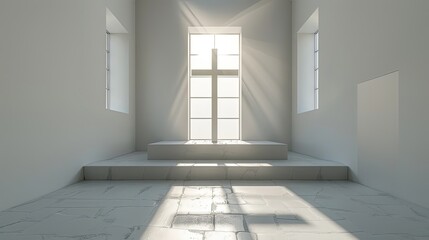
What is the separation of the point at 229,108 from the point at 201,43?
171 cm

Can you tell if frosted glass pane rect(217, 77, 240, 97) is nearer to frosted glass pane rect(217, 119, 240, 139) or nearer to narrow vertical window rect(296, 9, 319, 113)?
frosted glass pane rect(217, 119, 240, 139)

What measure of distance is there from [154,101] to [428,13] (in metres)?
5.77

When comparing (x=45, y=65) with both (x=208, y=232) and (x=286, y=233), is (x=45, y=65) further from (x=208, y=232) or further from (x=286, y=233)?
(x=286, y=233)

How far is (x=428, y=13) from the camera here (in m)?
2.97

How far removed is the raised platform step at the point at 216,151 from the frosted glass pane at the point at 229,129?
2.30 meters

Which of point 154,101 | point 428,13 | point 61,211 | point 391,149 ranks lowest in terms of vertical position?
point 61,211

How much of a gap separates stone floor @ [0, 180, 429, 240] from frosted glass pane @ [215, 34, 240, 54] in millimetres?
4885

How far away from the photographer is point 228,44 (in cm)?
830

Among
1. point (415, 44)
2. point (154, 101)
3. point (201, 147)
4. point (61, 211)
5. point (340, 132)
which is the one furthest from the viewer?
point (154, 101)

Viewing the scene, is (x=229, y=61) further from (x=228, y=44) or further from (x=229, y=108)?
(x=229, y=108)

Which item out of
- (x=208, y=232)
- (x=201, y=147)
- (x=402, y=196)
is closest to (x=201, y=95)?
(x=201, y=147)

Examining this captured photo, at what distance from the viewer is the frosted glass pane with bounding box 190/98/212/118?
815 centimetres

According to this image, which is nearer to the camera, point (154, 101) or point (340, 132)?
point (340, 132)

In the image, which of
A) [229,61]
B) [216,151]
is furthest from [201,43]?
[216,151]
